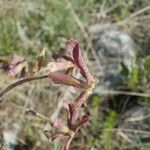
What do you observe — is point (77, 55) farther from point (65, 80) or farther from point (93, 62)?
point (93, 62)

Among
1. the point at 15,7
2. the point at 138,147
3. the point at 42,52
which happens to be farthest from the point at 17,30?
the point at 42,52

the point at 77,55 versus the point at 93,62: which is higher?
the point at 77,55

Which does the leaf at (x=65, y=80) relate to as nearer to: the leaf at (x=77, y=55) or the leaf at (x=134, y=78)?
the leaf at (x=77, y=55)

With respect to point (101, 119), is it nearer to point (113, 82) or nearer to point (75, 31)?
point (113, 82)

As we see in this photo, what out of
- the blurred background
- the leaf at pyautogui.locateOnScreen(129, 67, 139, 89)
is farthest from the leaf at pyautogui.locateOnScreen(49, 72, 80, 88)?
the leaf at pyautogui.locateOnScreen(129, 67, 139, 89)

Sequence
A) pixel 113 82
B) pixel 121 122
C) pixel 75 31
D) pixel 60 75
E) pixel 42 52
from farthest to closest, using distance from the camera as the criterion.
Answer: pixel 75 31
pixel 113 82
pixel 121 122
pixel 42 52
pixel 60 75

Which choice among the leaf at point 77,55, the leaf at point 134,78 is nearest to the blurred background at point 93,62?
the leaf at point 134,78

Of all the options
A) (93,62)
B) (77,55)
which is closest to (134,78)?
(93,62)

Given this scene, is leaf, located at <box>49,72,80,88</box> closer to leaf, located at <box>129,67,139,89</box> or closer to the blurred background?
the blurred background
